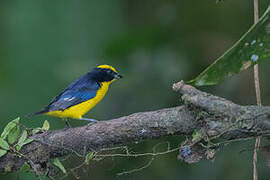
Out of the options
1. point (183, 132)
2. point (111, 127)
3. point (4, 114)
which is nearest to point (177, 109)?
point (183, 132)

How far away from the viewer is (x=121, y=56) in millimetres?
4586

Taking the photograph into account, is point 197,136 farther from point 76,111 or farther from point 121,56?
point 121,56

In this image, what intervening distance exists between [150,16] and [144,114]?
121 inches

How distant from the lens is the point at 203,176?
13.9 feet

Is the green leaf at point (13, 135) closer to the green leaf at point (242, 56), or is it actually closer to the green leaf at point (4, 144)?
the green leaf at point (4, 144)

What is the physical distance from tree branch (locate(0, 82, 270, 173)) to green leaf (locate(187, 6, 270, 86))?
35 centimetres

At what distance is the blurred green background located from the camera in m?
4.46

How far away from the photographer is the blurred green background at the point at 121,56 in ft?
14.6

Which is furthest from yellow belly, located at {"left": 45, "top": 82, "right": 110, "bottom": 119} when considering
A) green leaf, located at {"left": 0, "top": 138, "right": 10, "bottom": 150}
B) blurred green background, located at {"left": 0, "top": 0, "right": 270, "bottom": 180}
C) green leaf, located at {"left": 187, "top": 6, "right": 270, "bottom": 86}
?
green leaf, located at {"left": 187, "top": 6, "right": 270, "bottom": 86}

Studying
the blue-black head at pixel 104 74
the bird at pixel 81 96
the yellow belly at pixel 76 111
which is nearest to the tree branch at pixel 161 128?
the bird at pixel 81 96


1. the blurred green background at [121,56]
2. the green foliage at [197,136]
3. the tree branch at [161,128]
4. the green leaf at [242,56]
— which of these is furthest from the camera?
the blurred green background at [121,56]

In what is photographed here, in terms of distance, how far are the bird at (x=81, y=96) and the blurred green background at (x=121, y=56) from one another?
1.01 feet

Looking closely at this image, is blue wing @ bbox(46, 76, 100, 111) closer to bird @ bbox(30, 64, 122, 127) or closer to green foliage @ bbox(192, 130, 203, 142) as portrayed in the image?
bird @ bbox(30, 64, 122, 127)

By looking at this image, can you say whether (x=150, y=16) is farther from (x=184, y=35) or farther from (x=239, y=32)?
(x=239, y=32)
